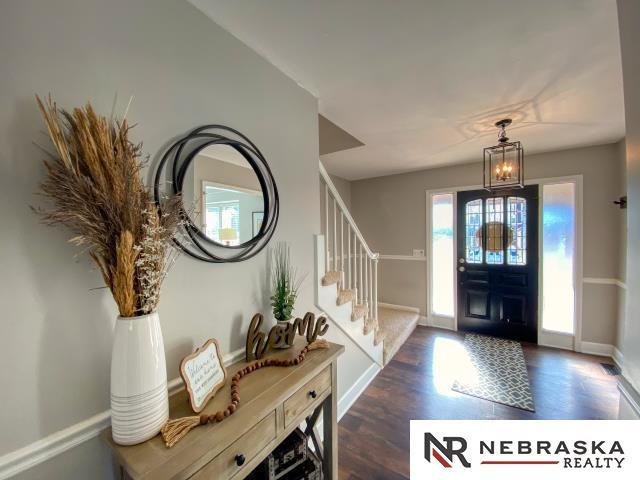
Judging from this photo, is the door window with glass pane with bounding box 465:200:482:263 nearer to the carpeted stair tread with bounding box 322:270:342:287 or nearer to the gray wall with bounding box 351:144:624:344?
the gray wall with bounding box 351:144:624:344

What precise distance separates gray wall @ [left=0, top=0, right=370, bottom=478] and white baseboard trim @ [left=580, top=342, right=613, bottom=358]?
3950mm

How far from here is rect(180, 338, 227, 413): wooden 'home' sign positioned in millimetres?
858

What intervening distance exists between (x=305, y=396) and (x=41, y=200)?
3.83 feet

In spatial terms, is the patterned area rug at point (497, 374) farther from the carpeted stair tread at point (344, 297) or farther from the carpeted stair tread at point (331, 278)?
the carpeted stair tread at point (331, 278)

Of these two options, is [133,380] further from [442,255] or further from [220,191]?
[442,255]

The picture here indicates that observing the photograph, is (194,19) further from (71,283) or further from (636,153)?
(636,153)

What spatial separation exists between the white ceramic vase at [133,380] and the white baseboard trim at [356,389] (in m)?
1.65

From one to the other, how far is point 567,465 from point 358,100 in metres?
2.36

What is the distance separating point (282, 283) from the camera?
55.5 inches

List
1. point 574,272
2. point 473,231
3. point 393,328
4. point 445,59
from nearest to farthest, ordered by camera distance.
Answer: point 445,59 < point 574,272 < point 393,328 < point 473,231

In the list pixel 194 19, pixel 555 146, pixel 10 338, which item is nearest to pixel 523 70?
pixel 194 19

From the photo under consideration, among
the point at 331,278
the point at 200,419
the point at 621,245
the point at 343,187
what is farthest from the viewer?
the point at 343,187

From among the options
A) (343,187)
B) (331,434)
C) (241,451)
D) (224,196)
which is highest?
(343,187)

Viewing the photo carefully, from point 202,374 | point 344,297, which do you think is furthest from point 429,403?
point 202,374
